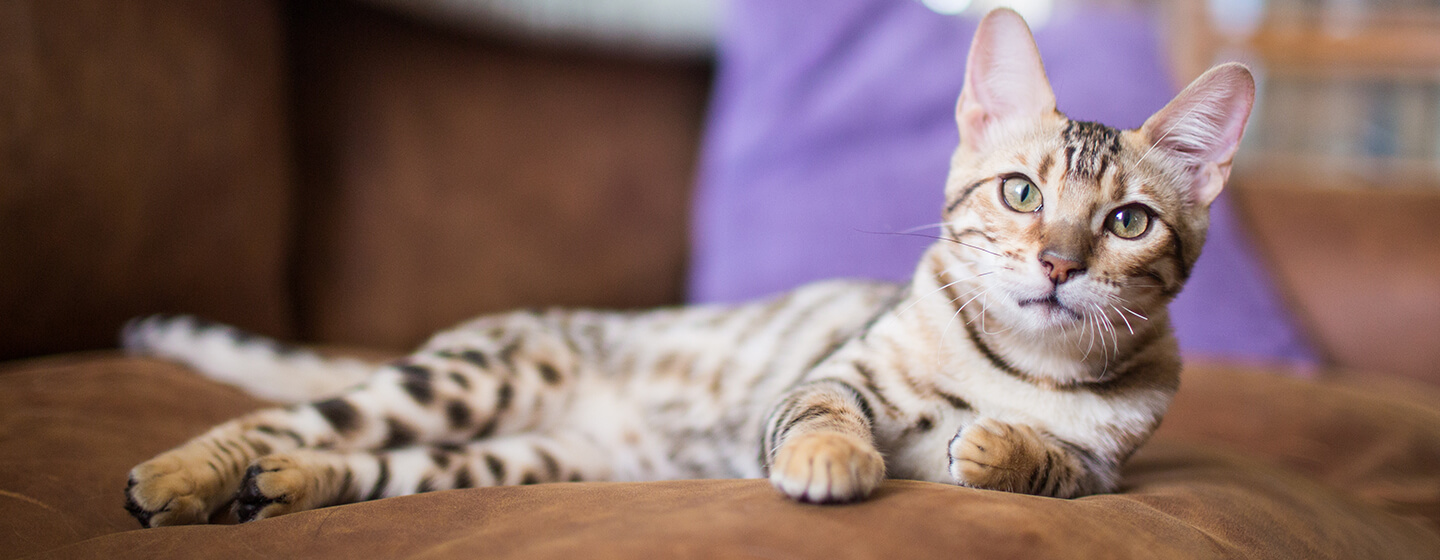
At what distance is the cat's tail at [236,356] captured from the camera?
1.18 m

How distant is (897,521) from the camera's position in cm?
58

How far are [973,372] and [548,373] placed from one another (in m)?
0.72

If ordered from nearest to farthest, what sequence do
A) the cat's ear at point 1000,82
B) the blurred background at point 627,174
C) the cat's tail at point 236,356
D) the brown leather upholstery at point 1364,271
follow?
the cat's ear at point 1000,82, the cat's tail at point 236,356, the blurred background at point 627,174, the brown leather upholstery at point 1364,271

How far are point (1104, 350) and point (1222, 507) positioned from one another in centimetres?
19

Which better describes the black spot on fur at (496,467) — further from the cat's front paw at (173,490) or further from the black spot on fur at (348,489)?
the cat's front paw at (173,490)

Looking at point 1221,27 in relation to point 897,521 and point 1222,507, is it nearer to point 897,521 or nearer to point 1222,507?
point 1222,507

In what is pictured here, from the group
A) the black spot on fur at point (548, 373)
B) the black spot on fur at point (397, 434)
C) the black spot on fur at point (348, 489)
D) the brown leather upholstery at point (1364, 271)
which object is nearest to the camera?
the black spot on fur at point (348, 489)

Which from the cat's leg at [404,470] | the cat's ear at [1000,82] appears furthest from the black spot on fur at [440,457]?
the cat's ear at [1000,82]

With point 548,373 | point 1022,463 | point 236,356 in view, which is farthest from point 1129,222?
point 236,356

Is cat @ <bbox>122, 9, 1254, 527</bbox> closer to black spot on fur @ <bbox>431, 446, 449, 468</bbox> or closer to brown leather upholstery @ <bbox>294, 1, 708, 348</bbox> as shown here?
black spot on fur @ <bbox>431, 446, 449, 468</bbox>

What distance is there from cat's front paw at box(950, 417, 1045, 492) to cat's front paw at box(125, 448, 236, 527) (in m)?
0.78

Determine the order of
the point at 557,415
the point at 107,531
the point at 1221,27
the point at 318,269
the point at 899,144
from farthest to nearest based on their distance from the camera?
the point at 1221,27, the point at 899,144, the point at 318,269, the point at 557,415, the point at 107,531

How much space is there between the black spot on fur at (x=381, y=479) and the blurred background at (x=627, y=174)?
53cm

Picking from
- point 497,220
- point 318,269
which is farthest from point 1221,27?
point 318,269
